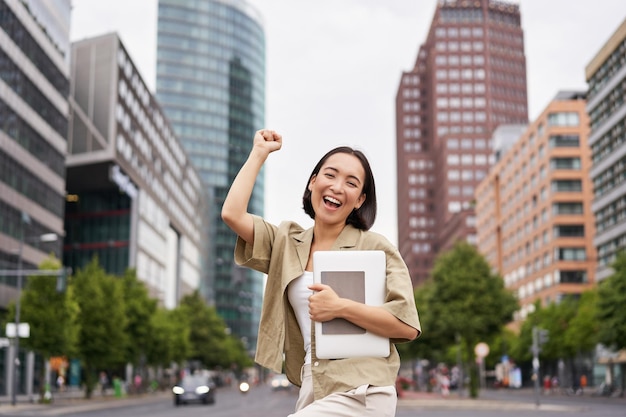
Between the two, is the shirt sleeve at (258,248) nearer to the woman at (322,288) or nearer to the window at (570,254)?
the woman at (322,288)

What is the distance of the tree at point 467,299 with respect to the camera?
172 feet

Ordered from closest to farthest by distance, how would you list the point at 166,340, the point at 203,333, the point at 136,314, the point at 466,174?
the point at 136,314, the point at 166,340, the point at 203,333, the point at 466,174

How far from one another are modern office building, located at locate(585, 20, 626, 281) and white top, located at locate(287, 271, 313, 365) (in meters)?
72.2

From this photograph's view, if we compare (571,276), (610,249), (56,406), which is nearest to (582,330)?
(610,249)

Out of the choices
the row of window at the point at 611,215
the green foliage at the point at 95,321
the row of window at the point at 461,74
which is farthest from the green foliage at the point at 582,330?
the row of window at the point at 461,74

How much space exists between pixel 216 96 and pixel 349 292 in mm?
172002

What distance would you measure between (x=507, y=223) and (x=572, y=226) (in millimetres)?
22833

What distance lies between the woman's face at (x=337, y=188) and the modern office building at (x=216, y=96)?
155 metres

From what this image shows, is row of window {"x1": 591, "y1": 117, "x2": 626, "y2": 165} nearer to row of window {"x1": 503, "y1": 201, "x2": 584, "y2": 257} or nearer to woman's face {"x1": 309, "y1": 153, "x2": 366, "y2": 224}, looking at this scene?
row of window {"x1": 503, "y1": 201, "x2": 584, "y2": 257}

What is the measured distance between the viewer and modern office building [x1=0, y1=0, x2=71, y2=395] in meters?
53.4

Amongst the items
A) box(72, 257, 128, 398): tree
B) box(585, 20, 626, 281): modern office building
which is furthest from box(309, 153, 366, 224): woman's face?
box(585, 20, 626, 281): modern office building

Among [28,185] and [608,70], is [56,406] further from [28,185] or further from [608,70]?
[608,70]

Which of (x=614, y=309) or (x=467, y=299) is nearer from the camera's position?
(x=614, y=309)

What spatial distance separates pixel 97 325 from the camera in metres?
49.9
